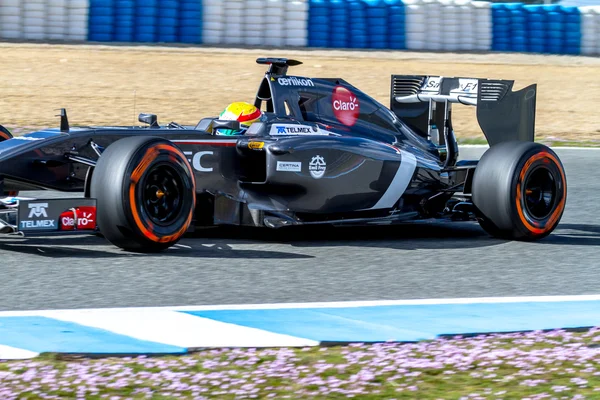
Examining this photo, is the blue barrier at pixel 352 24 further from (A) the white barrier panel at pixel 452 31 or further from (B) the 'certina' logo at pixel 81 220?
(B) the 'certina' logo at pixel 81 220

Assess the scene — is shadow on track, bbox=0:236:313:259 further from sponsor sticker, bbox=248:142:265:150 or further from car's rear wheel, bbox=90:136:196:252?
sponsor sticker, bbox=248:142:265:150

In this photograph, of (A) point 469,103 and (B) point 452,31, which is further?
(B) point 452,31

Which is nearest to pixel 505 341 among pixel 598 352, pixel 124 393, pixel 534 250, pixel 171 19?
pixel 598 352

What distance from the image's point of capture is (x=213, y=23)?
2459 cm

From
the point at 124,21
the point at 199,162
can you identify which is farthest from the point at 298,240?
the point at 124,21

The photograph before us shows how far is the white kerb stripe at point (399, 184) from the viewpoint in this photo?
811cm

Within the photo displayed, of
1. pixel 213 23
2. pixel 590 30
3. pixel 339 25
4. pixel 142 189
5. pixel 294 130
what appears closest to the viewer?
pixel 142 189

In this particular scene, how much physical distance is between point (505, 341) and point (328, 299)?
1205mm

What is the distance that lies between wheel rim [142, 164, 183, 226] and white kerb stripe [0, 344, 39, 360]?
236cm

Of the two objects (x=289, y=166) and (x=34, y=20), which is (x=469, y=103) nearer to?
(x=289, y=166)

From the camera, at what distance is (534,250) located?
7797 millimetres

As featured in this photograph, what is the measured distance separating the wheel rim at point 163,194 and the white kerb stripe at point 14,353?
7.73 ft

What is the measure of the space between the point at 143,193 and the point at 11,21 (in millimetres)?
18376

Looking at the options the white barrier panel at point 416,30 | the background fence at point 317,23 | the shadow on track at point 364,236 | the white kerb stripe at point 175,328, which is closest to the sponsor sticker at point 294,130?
the shadow on track at point 364,236
